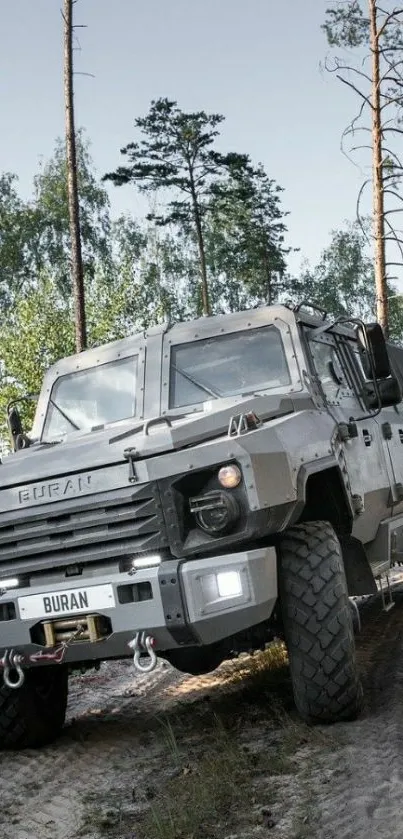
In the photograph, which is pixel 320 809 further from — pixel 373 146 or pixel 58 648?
pixel 373 146

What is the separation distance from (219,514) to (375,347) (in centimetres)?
163

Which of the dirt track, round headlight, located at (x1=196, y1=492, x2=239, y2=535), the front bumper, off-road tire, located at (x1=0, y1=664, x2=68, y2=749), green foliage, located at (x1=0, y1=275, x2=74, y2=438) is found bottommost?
the dirt track

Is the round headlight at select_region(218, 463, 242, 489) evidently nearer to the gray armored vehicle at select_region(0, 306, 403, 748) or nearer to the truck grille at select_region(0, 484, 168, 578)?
the gray armored vehicle at select_region(0, 306, 403, 748)

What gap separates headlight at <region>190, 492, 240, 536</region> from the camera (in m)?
4.11

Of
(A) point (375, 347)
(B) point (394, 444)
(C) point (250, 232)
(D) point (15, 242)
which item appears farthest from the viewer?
(D) point (15, 242)

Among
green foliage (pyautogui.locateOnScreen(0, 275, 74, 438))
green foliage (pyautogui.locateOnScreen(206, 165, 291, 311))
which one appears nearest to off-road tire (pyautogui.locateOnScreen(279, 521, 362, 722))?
green foliage (pyautogui.locateOnScreen(0, 275, 74, 438))

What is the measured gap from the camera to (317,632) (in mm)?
4445

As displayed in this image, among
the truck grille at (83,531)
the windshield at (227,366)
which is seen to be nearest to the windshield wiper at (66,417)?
the windshield at (227,366)

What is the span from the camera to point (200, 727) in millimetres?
5145

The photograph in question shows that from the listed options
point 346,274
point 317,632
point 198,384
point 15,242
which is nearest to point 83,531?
point 317,632

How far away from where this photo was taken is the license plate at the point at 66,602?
421 cm

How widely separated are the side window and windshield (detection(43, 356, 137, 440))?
1103 millimetres

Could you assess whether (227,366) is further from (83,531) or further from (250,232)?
(250,232)

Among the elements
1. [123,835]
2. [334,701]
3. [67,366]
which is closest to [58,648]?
[123,835]
